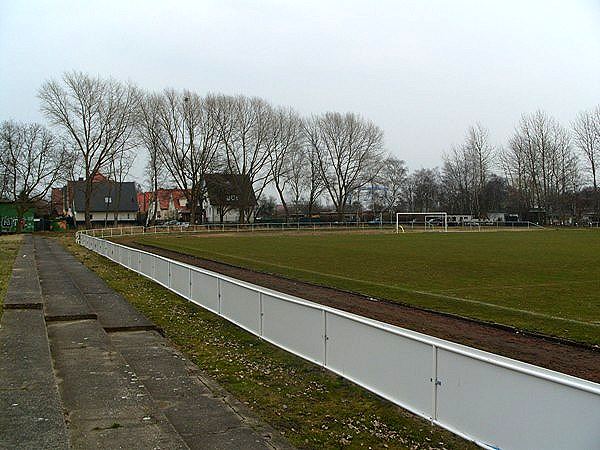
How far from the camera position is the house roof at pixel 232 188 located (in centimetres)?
7950

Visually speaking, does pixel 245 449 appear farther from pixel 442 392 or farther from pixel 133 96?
pixel 133 96

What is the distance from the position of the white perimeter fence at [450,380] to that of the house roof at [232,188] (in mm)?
71035

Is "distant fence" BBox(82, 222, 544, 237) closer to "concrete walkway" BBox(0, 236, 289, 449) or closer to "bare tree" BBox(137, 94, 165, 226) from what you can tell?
"bare tree" BBox(137, 94, 165, 226)

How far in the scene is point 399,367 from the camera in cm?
610

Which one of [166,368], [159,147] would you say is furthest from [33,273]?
[159,147]

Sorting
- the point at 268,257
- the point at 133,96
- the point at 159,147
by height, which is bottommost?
the point at 268,257

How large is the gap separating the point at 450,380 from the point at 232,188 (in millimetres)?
77928

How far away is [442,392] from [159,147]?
71745 mm

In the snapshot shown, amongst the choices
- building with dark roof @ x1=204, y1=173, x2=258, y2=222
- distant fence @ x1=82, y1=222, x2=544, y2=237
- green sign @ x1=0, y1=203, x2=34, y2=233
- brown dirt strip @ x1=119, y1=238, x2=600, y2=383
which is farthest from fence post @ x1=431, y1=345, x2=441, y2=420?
building with dark roof @ x1=204, y1=173, x2=258, y2=222

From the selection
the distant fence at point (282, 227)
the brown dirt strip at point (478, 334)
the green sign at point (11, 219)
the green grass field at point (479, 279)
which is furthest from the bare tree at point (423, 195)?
the brown dirt strip at point (478, 334)

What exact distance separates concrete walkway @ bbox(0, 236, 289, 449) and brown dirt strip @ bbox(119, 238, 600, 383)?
4302 mm

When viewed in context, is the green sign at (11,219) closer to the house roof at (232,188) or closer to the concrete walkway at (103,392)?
the house roof at (232,188)

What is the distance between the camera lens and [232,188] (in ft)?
270

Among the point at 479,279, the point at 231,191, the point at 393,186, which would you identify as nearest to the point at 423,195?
the point at 393,186
